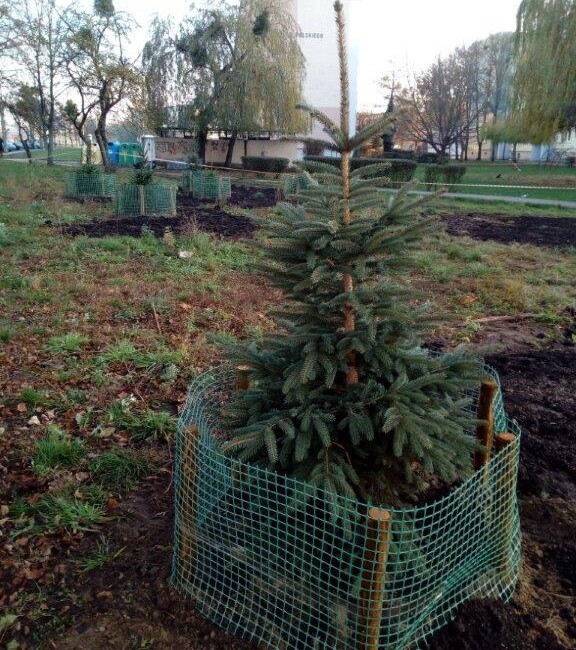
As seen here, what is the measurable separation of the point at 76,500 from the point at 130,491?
285 mm

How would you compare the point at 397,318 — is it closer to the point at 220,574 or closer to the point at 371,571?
the point at 371,571

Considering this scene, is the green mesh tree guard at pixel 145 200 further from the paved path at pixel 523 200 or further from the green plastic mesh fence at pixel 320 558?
the green plastic mesh fence at pixel 320 558

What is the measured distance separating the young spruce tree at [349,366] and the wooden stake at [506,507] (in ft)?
0.65

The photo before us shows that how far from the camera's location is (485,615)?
225 cm

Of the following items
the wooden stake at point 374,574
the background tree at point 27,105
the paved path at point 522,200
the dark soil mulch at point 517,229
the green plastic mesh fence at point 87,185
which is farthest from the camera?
the background tree at point 27,105

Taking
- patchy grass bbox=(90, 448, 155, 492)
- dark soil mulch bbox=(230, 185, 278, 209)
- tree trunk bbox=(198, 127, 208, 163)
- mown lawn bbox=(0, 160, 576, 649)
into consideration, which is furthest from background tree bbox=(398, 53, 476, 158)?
patchy grass bbox=(90, 448, 155, 492)

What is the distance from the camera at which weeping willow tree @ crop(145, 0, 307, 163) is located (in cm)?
2600

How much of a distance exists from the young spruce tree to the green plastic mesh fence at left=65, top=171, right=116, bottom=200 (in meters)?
14.0

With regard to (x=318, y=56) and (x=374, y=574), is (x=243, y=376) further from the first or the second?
(x=318, y=56)

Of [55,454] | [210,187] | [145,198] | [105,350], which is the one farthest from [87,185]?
[55,454]

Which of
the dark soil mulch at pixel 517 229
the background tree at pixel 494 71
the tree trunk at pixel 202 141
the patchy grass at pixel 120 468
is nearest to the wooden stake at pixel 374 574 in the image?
the patchy grass at pixel 120 468

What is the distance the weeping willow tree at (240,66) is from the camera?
1024 inches

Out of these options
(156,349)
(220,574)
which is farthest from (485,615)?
(156,349)

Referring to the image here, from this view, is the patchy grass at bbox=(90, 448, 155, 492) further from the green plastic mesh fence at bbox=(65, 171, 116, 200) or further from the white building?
the white building
